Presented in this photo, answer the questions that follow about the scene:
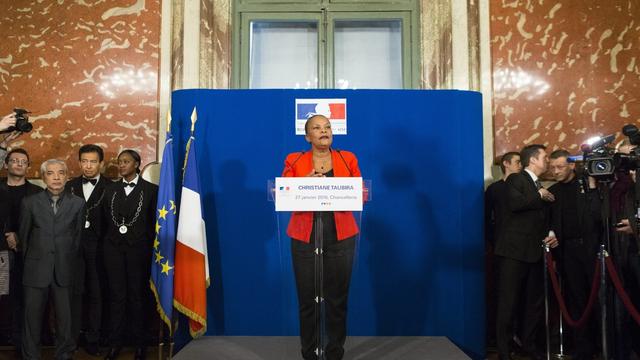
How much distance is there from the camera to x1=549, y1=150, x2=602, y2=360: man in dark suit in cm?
383

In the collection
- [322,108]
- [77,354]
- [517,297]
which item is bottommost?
[77,354]

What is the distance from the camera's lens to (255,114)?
411cm

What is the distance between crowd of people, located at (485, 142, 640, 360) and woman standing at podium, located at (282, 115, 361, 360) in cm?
149

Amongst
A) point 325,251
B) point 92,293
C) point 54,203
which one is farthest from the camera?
point 92,293

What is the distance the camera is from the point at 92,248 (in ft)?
14.1

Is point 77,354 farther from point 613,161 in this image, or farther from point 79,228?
point 613,161

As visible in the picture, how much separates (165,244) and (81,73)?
234cm

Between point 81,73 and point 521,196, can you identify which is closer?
point 521,196

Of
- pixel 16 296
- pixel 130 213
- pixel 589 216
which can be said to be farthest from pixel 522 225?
pixel 16 296

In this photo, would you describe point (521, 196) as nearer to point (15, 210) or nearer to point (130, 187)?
point (130, 187)

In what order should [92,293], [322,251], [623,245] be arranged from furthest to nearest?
[92,293] < [623,245] < [322,251]

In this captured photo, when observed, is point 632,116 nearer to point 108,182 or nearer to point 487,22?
point 487,22

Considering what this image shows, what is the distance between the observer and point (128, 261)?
13.2 feet

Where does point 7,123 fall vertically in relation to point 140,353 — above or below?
above
